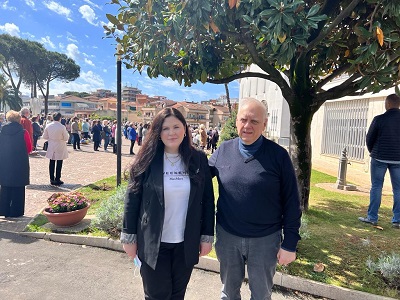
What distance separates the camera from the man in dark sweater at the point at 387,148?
4656 millimetres

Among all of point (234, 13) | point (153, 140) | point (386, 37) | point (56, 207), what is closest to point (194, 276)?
point (153, 140)

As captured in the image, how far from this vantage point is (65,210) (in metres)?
4.69

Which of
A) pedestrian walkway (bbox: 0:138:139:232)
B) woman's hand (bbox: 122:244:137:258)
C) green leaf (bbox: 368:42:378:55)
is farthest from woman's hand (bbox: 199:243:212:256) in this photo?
green leaf (bbox: 368:42:378:55)

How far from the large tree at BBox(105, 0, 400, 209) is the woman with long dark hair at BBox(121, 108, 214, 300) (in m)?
1.45

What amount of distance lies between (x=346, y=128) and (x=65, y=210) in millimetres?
9542

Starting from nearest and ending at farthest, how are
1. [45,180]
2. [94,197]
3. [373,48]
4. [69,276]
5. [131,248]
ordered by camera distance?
[131,248], [373,48], [69,276], [94,197], [45,180]

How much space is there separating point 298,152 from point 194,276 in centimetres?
259

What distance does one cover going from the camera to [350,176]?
9508 millimetres

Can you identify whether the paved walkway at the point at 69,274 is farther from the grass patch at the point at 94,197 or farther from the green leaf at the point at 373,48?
the green leaf at the point at 373,48

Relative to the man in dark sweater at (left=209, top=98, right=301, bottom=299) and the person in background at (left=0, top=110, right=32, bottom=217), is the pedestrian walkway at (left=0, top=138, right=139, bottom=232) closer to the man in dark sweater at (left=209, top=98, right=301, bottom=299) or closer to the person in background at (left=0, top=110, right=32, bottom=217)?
the person in background at (left=0, top=110, right=32, bottom=217)

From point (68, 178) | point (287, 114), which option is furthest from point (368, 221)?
point (287, 114)

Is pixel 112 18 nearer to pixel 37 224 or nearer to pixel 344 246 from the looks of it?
pixel 37 224

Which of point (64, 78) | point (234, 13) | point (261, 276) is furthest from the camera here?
point (64, 78)

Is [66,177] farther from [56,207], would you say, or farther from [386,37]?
[386,37]
